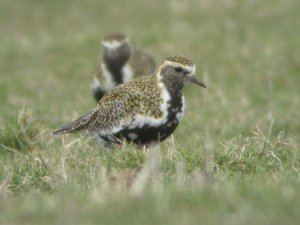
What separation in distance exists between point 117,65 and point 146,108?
328 cm

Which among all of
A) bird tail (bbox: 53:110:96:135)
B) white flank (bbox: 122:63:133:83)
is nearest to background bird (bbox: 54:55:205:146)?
bird tail (bbox: 53:110:96:135)

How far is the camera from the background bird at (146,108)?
711 centimetres

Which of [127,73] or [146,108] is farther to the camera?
[127,73]

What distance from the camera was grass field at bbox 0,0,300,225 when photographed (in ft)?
16.0

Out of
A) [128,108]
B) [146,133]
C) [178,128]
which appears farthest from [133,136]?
[178,128]

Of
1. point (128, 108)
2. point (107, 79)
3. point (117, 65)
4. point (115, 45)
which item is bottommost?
point (107, 79)

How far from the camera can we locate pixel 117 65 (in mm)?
10367

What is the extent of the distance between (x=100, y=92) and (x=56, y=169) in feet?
12.9

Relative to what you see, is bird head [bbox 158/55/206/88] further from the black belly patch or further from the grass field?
the grass field

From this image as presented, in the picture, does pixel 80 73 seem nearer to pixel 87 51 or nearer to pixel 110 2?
pixel 87 51

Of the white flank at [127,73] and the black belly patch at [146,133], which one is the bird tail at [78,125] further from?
the white flank at [127,73]

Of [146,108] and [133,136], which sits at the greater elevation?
[146,108]

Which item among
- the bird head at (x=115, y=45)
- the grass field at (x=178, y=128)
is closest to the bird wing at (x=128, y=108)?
the grass field at (x=178, y=128)

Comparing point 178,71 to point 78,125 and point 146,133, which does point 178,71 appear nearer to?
point 146,133
